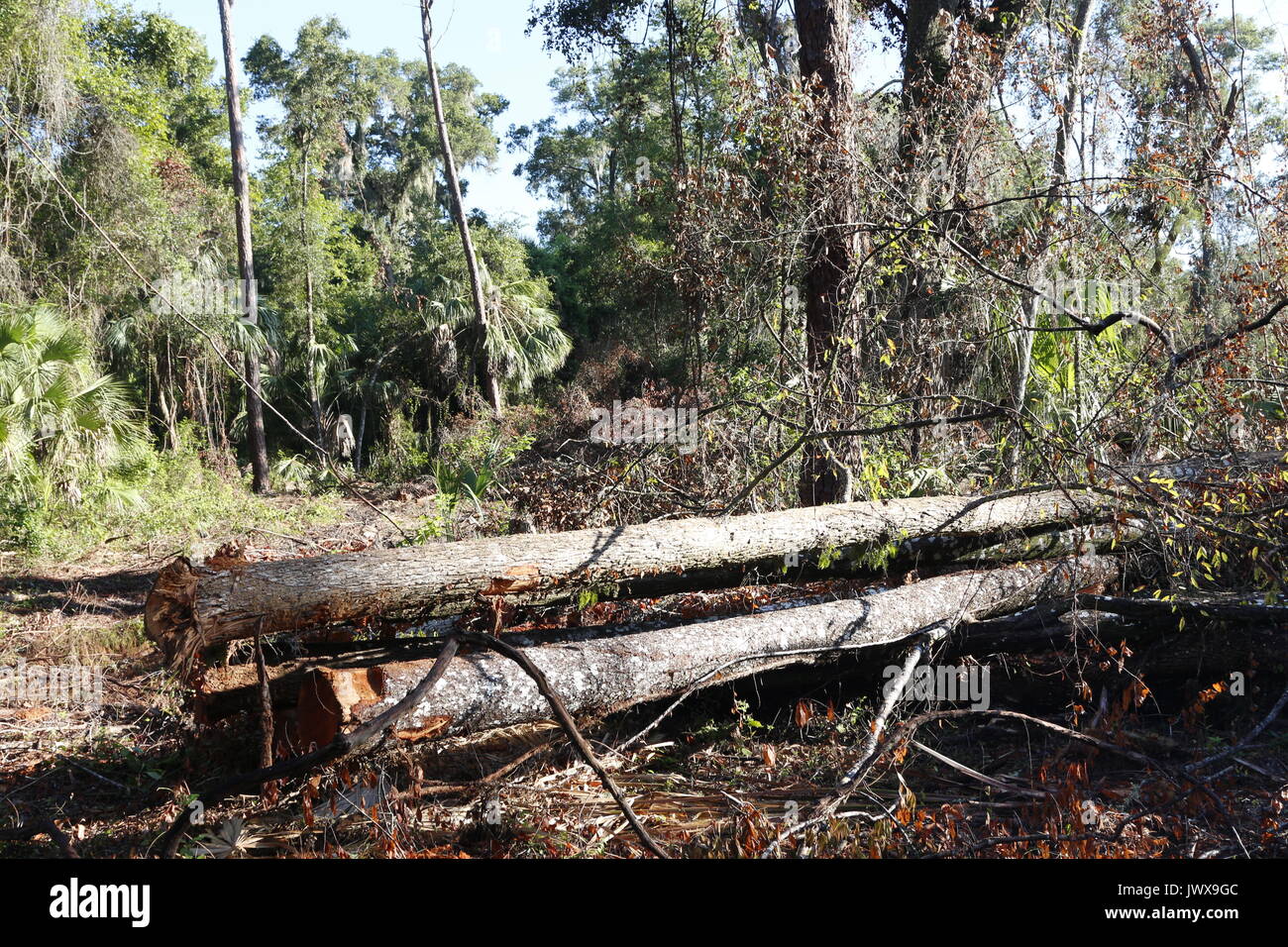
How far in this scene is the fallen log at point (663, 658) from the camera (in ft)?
11.4

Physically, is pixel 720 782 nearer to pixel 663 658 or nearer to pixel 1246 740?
pixel 663 658

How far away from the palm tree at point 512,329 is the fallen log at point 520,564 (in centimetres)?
1410

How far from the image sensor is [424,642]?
4.39m

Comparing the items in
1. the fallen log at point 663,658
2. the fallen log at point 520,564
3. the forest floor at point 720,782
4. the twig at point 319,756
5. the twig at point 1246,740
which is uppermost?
the fallen log at point 520,564

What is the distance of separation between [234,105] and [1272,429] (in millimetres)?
16132

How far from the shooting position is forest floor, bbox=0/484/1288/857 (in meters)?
3.18

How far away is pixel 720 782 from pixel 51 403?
28.9 ft

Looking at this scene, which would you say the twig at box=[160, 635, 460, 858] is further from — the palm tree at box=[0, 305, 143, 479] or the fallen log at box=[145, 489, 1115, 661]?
the palm tree at box=[0, 305, 143, 479]

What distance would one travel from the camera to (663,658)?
4008 millimetres

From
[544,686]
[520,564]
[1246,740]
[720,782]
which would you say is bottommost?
[720,782]

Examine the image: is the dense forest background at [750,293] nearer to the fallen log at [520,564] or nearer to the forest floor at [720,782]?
the fallen log at [520,564]

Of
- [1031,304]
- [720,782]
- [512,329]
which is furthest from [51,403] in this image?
[512,329]

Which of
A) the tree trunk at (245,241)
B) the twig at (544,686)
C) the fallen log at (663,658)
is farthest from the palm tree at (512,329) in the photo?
the twig at (544,686)

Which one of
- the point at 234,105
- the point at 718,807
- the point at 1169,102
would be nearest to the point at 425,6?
the point at 234,105
